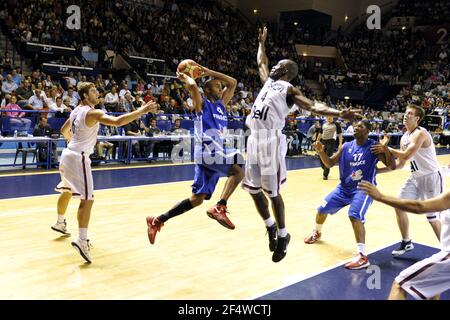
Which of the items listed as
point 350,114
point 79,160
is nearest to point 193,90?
point 79,160

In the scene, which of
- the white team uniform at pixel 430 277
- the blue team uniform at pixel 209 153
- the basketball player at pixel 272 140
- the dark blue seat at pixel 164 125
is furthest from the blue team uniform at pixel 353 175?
the dark blue seat at pixel 164 125

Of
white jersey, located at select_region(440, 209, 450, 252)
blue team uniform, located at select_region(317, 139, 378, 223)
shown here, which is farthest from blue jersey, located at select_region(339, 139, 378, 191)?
white jersey, located at select_region(440, 209, 450, 252)

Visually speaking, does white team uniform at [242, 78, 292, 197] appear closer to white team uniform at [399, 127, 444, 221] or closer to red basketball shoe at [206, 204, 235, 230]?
red basketball shoe at [206, 204, 235, 230]

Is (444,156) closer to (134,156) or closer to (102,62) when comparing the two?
(134,156)

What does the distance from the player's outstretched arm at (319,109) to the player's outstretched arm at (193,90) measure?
2.90 ft

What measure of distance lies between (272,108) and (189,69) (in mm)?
1041

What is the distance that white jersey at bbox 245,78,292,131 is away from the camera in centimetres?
399

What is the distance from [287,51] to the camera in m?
28.5

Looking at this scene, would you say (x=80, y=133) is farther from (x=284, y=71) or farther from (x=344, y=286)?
(x=344, y=286)

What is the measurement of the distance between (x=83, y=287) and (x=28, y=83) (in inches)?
378

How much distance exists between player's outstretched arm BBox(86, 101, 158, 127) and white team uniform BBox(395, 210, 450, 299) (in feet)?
8.13

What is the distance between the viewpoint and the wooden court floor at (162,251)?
3826mm

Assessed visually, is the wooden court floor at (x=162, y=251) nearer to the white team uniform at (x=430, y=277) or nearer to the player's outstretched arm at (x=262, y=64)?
the white team uniform at (x=430, y=277)
